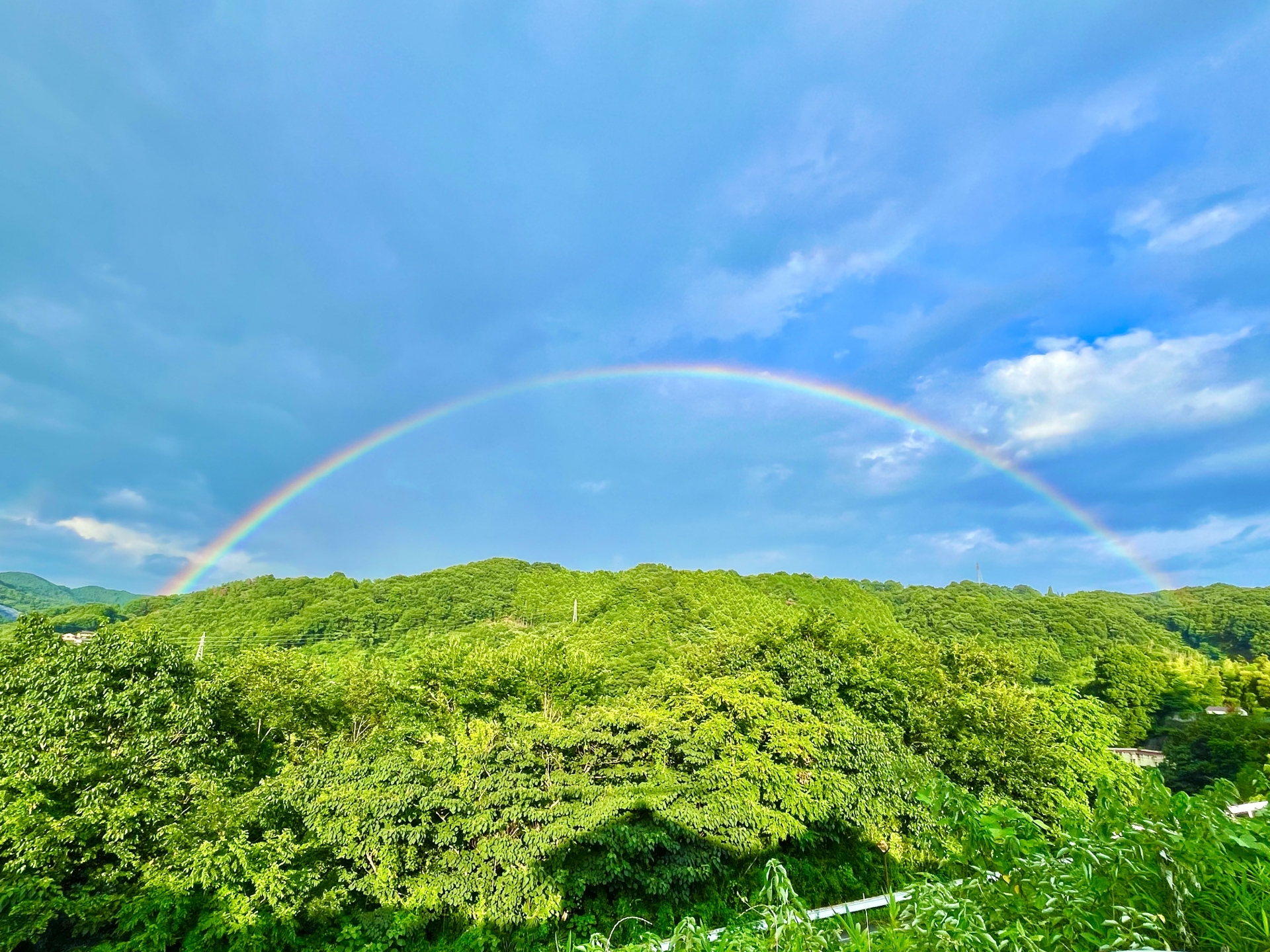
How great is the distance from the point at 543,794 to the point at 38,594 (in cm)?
10189

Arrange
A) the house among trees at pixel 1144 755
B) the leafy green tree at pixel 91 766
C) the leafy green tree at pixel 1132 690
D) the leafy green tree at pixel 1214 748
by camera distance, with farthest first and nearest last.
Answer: the leafy green tree at pixel 1132 690
the house among trees at pixel 1144 755
the leafy green tree at pixel 1214 748
the leafy green tree at pixel 91 766

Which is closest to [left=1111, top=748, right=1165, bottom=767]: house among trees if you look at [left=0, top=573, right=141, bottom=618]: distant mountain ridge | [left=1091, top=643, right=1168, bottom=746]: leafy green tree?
[left=1091, top=643, right=1168, bottom=746]: leafy green tree

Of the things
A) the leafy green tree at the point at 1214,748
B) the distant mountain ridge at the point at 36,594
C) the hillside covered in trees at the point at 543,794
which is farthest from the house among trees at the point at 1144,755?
the distant mountain ridge at the point at 36,594

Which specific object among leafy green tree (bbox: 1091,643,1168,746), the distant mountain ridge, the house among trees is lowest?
the house among trees

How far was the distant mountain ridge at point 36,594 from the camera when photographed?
66.9 meters

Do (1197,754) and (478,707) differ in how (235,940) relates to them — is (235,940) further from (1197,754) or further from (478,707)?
(1197,754)

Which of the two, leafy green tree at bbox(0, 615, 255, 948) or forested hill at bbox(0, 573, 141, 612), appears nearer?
leafy green tree at bbox(0, 615, 255, 948)

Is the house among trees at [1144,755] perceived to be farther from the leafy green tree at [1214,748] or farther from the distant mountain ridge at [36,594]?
the distant mountain ridge at [36,594]

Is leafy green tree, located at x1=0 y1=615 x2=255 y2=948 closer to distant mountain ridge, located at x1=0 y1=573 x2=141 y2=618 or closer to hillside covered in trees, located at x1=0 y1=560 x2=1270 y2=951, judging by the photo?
hillside covered in trees, located at x1=0 y1=560 x2=1270 y2=951

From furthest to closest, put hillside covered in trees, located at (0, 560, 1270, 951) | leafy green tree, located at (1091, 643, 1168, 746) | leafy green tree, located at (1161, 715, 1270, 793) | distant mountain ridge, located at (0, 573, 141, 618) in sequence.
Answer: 1. distant mountain ridge, located at (0, 573, 141, 618)
2. leafy green tree, located at (1091, 643, 1168, 746)
3. leafy green tree, located at (1161, 715, 1270, 793)
4. hillside covered in trees, located at (0, 560, 1270, 951)

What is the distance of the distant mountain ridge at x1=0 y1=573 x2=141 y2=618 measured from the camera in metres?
66.9

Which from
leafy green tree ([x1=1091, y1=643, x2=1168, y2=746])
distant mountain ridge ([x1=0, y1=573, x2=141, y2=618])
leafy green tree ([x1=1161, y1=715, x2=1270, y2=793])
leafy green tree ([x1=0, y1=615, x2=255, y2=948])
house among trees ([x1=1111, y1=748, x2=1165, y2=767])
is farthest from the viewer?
distant mountain ridge ([x1=0, y1=573, x2=141, y2=618])

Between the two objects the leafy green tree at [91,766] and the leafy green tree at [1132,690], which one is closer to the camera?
the leafy green tree at [91,766]

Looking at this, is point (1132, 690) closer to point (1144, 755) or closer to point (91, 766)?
point (1144, 755)
